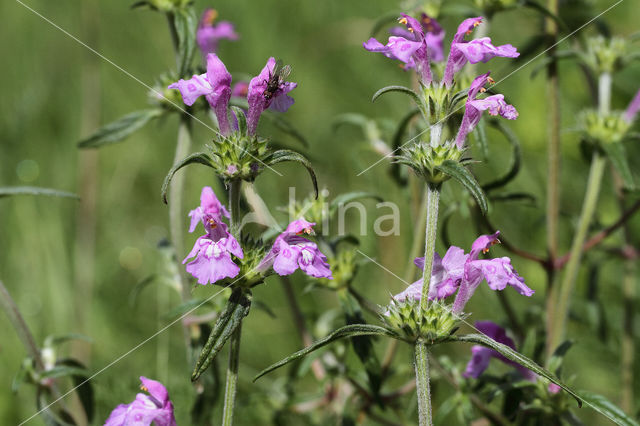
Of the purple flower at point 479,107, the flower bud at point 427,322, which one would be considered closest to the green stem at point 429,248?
the flower bud at point 427,322

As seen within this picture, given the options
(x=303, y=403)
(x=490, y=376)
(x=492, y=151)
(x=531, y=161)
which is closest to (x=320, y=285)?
(x=490, y=376)

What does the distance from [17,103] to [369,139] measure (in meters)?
2.64

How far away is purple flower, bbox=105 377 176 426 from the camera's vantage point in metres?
1.88

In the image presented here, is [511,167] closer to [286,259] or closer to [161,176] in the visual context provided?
[286,259]

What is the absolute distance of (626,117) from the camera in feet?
9.56

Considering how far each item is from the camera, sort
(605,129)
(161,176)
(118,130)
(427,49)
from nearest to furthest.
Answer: (427,49) → (118,130) → (605,129) → (161,176)

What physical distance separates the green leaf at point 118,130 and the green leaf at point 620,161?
181 cm

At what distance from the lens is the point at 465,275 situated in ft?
6.10

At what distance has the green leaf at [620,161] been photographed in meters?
2.55

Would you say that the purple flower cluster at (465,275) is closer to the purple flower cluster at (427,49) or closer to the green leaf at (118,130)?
the purple flower cluster at (427,49)

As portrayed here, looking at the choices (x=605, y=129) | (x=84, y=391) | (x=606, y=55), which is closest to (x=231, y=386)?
(x=84, y=391)

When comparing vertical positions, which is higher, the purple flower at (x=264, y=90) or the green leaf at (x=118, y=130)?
the purple flower at (x=264, y=90)

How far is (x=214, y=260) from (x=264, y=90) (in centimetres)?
50

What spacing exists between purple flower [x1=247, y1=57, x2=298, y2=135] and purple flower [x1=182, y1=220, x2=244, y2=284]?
346mm
